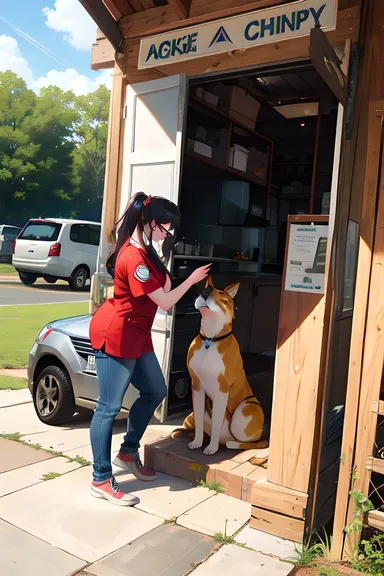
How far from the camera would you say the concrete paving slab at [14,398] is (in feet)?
17.6

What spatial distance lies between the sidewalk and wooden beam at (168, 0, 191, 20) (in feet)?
11.9

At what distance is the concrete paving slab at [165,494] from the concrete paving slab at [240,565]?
48cm

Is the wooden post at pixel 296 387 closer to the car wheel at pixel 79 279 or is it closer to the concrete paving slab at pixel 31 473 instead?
the concrete paving slab at pixel 31 473

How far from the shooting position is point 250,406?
3.88 m

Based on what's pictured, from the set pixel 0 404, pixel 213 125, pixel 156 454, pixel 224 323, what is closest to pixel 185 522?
pixel 156 454

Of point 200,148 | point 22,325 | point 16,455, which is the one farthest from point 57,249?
point 16,455

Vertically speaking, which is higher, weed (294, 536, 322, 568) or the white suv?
the white suv

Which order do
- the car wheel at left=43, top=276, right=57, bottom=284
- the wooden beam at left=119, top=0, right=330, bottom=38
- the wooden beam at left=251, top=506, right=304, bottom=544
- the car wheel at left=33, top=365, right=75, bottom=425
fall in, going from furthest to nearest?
1. the car wheel at left=43, top=276, right=57, bottom=284
2. the car wheel at left=33, top=365, right=75, bottom=425
3. the wooden beam at left=119, top=0, right=330, bottom=38
4. the wooden beam at left=251, top=506, right=304, bottom=544

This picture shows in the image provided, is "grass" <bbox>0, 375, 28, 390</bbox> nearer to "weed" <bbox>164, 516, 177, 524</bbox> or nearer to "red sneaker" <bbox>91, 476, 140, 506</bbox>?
"red sneaker" <bbox>91, 476, 140, 506</bbox>

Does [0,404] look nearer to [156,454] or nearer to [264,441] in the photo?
[156,454]

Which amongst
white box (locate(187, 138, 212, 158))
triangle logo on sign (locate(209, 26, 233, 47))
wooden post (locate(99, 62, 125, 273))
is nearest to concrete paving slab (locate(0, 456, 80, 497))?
wooden post (locate(99, 62, 125, 273))

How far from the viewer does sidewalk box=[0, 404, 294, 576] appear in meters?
2.63

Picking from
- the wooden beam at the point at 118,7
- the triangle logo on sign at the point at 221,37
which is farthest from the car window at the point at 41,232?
the triangle logo on sign at the point at 221,37

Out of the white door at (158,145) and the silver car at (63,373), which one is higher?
the white door at (158,145)
